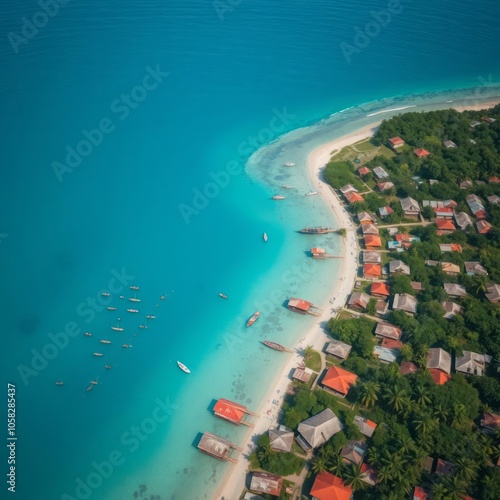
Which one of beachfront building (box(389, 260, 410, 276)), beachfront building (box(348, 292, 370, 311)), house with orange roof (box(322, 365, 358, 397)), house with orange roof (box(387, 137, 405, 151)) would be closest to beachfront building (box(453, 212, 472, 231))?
beachfront building (box(389, 260, 410, 276))

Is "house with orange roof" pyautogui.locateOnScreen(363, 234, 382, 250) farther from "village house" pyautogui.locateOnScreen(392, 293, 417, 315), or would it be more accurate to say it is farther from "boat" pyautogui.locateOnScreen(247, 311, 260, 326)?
"boat" pyautogui.locateOnScreen(247, 311, 260, 326)

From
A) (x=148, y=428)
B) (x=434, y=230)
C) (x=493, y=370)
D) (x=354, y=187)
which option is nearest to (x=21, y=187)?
(x=148, y=428)

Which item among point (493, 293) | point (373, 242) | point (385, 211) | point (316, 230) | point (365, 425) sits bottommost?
point (365, 425)

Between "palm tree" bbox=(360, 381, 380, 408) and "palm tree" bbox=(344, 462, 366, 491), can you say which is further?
"palm tree" bbox=(360, 381, 380, 408)

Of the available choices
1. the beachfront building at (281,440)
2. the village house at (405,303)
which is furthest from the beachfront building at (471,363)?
the beachfront building at (281,440)

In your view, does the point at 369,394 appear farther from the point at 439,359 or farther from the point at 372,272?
the point at 372,272

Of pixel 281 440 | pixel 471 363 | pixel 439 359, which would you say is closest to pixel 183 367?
pixel 281 440

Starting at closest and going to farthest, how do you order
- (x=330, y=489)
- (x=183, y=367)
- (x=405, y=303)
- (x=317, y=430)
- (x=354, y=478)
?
(x=330, y=489) → (x=354, y=478) → (x=317, y=430) → (x=183, y=367) → (x=405, y=303)
